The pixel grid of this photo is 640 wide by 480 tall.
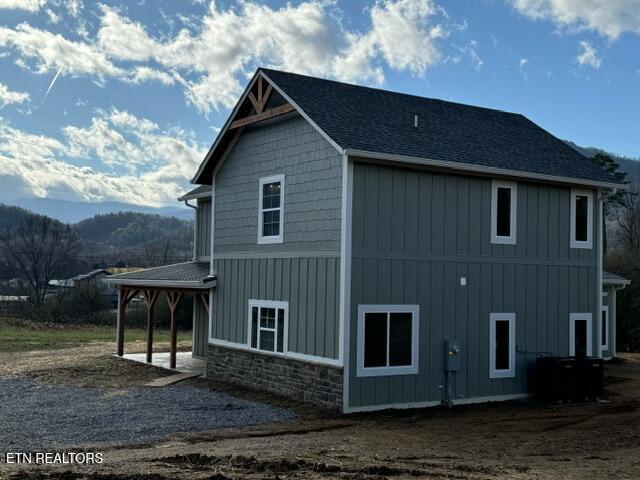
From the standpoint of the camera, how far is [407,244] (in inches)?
567

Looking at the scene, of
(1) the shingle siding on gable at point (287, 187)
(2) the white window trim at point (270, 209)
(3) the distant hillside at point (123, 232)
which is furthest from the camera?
(3) the distant hillside at point (123, 232)

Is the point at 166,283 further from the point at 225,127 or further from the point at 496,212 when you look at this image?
the point at 496,212

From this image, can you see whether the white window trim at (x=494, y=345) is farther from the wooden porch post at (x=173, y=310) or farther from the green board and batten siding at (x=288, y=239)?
the wooden porch post at (x=173, y=310)

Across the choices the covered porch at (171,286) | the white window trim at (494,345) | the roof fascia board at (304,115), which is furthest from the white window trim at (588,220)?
the covered porch at (171,286)

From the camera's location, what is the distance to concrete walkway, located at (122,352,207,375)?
65.1 ft

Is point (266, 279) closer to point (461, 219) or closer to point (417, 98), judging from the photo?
point (461, 219)

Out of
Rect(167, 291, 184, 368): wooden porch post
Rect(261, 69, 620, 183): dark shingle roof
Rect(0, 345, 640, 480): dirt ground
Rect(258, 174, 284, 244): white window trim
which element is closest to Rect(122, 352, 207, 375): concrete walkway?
Rect(167, 291, 184, 368): wooden porch post

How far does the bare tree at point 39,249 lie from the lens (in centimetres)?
7006

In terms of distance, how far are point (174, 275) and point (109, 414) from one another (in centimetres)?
729

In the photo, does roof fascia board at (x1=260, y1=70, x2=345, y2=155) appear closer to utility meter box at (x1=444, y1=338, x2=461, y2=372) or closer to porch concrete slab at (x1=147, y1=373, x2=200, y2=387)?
utility meter box at (x1=444, y1=338, x2=461, y2=372)

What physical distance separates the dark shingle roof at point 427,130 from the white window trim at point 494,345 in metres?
3.27

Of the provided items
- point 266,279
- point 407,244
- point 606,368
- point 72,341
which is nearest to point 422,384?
point 407,244

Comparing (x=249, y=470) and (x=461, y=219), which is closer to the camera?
(x=249, y=470)

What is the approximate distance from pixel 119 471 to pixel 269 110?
32.3ft
